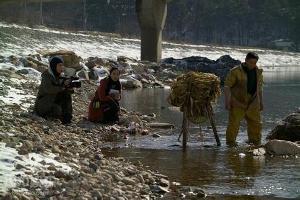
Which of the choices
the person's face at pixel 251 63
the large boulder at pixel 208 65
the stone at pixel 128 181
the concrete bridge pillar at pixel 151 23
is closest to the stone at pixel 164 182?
the stone at pixel 128 181

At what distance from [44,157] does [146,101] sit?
41.7ft

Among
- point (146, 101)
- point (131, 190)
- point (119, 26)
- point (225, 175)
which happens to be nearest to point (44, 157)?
point (131, 190)

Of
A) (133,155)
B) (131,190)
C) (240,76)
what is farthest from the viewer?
(240,76)

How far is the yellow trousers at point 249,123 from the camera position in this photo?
11.1 m

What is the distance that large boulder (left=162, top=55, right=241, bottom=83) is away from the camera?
33844mm

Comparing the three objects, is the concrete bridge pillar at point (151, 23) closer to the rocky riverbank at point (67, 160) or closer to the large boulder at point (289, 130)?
the rocky riverbank at point (67, 160)

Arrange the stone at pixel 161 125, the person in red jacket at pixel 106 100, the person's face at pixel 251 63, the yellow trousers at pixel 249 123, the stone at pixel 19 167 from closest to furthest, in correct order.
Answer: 1. the stone at pixel 19 167
2. the person's face at pixel 251 63
3. the yellow trousers at pixel 249 123
4. the person in red jacket at pixel 106 100
5. the stone at pixel 161 125

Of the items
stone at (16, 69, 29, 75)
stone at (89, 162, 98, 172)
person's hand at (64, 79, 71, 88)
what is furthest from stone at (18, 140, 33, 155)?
stone at (16, 69, 29, 75)

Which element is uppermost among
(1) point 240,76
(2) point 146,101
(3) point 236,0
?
(3) point 236,0

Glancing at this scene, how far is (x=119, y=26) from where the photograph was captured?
334 feet

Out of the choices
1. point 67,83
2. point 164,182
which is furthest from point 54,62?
point 164,182

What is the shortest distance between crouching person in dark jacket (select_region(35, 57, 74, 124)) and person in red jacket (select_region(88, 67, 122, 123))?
34.8 inches

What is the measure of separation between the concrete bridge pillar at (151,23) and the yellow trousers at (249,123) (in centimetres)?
2655

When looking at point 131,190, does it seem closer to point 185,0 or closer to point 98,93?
point 98,93
